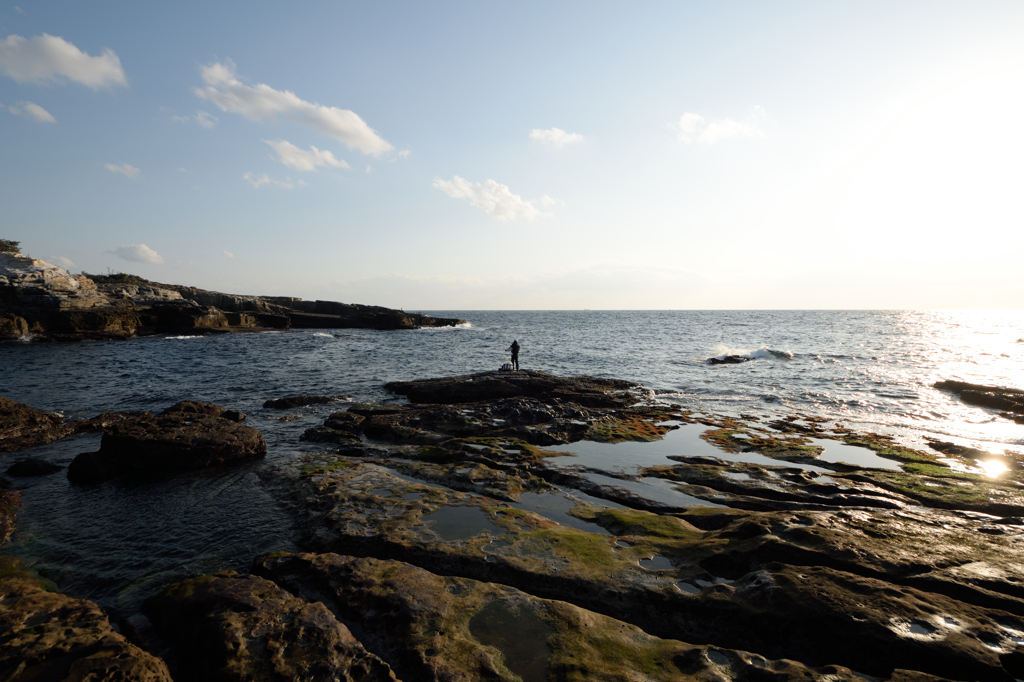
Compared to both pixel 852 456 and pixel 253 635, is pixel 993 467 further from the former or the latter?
pixel 253 635

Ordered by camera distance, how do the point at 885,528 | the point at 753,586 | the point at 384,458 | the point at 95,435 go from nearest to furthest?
the point at 753,586 → the point at 885,528 → the point at 384,458 → the point at 95,435

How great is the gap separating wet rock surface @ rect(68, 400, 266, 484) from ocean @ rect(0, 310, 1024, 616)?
656 mm

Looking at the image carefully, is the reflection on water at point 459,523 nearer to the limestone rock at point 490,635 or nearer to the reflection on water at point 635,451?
the limestone rock at point 490,635

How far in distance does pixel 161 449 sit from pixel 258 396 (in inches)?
517

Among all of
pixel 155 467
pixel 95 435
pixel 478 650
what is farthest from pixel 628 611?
pixel 95 435

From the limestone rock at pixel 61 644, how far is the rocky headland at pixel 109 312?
7011 centimetres

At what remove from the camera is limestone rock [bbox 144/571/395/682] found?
5.27 meters

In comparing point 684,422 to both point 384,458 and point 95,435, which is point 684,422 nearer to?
point 384,458

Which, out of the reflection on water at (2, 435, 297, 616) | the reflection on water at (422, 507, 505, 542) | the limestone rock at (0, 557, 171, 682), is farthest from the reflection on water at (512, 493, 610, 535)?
the limestone rock at (0, 557, 171, 682)

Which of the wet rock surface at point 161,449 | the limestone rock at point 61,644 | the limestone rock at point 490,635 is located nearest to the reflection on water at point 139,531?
the wet rock surface at point 161,449

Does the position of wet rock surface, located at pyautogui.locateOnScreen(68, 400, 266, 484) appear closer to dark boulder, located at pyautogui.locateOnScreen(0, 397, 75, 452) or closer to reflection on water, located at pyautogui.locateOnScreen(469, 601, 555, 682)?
dark boulder, located at pyautogui.locateOnScreen(0, 397, 75, 452)

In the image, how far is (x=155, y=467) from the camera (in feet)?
43.2

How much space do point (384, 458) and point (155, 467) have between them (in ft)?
21.5

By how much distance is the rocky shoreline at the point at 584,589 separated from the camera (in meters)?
5.41
